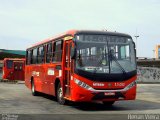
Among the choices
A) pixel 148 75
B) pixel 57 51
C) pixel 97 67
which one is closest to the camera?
pixel 97 67

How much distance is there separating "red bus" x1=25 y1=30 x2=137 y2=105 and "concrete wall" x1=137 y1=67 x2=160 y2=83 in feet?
120

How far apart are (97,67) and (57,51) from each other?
9.92 ft

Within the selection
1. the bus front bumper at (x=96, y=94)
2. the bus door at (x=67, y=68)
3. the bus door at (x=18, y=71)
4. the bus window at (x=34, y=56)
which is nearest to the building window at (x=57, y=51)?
the bus door at (x=67, y=68)

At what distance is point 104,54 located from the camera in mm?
14930

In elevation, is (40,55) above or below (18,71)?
above

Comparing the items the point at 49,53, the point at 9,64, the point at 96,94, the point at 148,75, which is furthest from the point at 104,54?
the point at 148,75

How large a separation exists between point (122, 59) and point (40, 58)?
659 cm

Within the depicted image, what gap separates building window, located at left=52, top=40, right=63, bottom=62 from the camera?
16.6m

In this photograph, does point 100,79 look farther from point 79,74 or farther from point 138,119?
point 138,119

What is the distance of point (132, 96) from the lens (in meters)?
15.1

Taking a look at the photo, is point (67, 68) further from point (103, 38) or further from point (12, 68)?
point (12, 68)

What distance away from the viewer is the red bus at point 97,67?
14422 millimetres

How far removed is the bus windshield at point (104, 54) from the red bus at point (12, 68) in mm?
30313

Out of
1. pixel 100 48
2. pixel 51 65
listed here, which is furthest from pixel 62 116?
pixel 51 65
